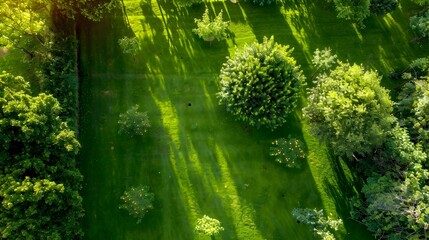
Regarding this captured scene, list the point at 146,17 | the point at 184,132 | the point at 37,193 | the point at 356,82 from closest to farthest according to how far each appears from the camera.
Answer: the point at 37,193 < the point at 356,82 < the point at 184,132 < the point at 146,17

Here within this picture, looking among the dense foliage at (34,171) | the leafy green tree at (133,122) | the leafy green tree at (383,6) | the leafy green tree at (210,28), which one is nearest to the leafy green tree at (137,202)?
the dense foliage at (34,171)

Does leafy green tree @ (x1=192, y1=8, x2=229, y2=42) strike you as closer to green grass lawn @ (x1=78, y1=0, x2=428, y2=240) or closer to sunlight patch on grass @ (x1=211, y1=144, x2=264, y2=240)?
green grass lawn @ (x1=78, y1=0, x2=428, y2=240)

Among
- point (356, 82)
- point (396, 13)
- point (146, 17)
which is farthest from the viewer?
point (396, 13)

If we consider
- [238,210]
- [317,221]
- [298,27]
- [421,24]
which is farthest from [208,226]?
[421,24]

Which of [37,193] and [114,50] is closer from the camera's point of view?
[37,193]

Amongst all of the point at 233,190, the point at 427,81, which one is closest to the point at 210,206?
the point at 233,190

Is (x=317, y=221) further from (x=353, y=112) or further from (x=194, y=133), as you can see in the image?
(x=194, y=133)

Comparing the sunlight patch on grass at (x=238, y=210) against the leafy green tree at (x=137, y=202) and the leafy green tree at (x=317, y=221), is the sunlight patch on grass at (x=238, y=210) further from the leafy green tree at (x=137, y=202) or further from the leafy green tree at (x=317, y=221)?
the leafy green tree at (x=137, y=202)

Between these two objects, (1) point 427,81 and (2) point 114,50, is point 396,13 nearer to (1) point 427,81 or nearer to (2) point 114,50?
(1) point 427,81

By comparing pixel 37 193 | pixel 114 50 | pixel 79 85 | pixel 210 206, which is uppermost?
pixel 114 50
